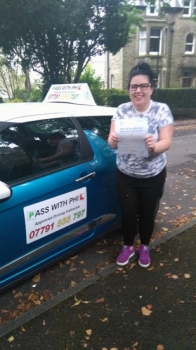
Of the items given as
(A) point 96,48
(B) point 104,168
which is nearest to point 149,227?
(B) point 104,168

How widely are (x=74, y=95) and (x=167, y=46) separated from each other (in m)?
25.5

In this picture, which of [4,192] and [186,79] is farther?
[186,79]

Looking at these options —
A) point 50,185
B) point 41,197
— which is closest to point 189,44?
point 50,185

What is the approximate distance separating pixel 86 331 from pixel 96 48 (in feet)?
55.2

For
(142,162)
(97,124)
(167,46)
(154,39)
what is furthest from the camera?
(167,46)

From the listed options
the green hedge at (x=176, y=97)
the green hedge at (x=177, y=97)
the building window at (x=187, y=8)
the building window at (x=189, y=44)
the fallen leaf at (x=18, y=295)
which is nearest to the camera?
the fallen leaf at (x=18, y=295)

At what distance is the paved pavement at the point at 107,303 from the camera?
7.16ft

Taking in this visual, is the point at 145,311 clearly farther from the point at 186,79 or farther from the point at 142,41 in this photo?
the point at 186,79

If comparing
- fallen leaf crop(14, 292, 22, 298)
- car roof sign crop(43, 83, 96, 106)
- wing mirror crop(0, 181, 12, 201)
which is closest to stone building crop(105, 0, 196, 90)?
car roof sign crop(43, 83, 96, 106)

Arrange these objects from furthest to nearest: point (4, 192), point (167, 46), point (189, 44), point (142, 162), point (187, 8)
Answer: point (189, 44) → point (187, 8) → point (167, 46) → point (142, 162) → point (4, 192)

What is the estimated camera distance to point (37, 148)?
2633mm

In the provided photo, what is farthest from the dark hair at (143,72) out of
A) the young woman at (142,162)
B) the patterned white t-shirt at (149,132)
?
the patterned white t-shirt at (149,132)

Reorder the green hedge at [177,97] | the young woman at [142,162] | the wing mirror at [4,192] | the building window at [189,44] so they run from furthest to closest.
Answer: the building window at [189,44] → the green hedge at [177,97] → the young woman at [142,162] → the wing mirror at [4,192]

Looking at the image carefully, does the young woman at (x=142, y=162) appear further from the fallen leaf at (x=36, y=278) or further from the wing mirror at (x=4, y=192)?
the wing mirror at (x=4, y=192)
